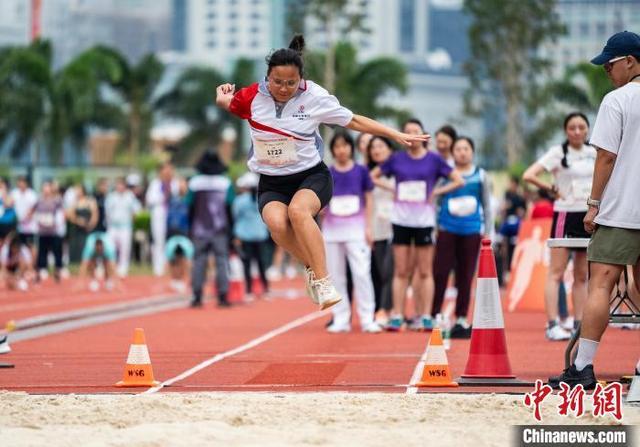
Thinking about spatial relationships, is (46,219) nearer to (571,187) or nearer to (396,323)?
(396,323)

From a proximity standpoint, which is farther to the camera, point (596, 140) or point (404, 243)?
point (404, 243)

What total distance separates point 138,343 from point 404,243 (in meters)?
6.13

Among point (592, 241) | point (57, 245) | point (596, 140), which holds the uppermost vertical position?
point (596, 140)

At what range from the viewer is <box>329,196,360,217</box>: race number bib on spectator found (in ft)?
56.2

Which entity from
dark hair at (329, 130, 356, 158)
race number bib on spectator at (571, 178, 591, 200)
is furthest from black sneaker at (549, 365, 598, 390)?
dark hair at (329, 130, 356, 158)

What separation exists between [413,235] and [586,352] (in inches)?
267

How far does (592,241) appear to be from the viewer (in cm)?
1016

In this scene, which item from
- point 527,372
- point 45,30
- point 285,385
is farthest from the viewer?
point 45,30

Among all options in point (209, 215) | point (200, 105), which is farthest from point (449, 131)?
point (200, 105)

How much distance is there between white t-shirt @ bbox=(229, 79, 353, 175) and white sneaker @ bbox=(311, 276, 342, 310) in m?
0.89

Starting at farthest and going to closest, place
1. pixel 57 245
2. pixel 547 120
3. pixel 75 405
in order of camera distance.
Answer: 1. pixel 547 120
2. pixel 57 245
3. pixel 75 405

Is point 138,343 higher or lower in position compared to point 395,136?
lower

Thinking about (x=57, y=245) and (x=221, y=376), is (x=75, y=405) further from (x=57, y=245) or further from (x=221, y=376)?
(x=57, y=245)

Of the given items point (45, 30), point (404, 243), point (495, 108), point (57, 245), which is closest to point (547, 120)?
point (495, 108)
